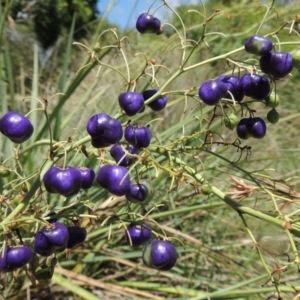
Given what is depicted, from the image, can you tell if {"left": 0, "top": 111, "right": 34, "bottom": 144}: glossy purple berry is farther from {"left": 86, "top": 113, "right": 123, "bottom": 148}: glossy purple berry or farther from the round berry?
the round berry

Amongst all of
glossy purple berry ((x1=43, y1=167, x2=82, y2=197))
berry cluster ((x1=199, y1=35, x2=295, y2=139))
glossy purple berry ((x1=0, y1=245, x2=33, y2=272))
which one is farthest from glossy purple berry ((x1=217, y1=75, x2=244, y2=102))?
glossy purple berry ((x1=0, y1=245, x2=33, y2=272))

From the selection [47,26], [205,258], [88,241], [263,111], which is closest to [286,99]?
[263,111]

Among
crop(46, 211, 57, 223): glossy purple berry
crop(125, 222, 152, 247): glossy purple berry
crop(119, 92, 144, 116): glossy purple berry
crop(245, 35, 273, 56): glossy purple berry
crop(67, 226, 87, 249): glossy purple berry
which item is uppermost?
crop(245, 35, 273, 56): glossy purple berry

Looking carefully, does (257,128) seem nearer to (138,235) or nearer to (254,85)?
(254,85)

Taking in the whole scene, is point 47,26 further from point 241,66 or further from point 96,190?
point 241,66

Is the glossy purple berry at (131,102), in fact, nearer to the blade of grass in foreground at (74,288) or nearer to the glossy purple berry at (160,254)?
the glossy purple berry at (160,254)

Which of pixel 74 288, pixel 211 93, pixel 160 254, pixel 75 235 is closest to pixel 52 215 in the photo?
pixel 75 235
